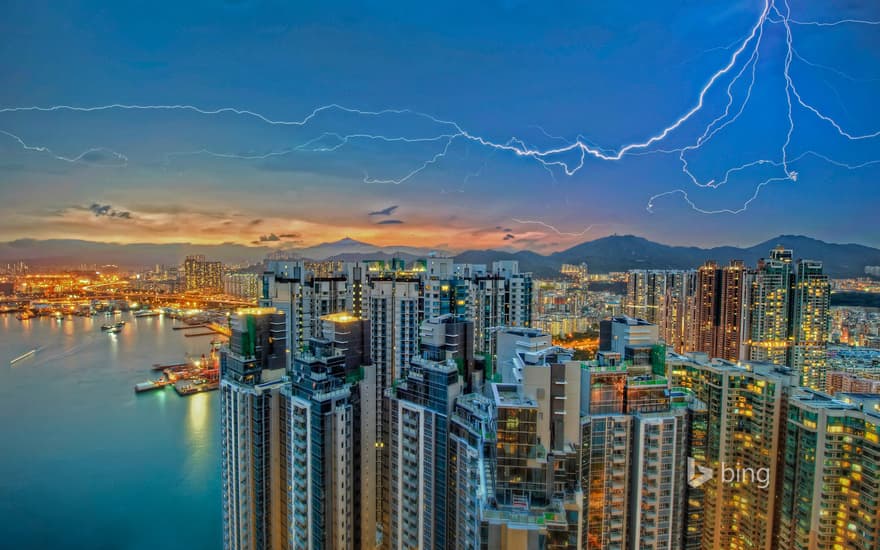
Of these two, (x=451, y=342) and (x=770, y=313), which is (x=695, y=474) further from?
(x=770, y=313)

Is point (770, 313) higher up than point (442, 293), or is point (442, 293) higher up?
point (442, 293)

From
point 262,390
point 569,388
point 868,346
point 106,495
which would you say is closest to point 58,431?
point 106,495

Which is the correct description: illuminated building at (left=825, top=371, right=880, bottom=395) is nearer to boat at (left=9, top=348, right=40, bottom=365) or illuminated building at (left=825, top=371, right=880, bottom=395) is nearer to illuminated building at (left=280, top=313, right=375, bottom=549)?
illuminated building at (left=280, top=313, right=375, bottom=549)

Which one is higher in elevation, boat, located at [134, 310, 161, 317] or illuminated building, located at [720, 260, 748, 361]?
illuminated building, located at [720, 260, 748, 361]

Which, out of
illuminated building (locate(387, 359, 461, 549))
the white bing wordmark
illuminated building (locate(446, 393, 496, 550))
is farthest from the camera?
the white bing wordmark

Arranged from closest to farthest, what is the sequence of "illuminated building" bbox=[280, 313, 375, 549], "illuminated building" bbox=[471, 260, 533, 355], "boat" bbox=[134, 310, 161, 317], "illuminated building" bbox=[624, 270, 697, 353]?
"illuminated building" bbox=[280, 313, 375, 549] < "illuminated building" bbox=[471, 260, 533, 355] < "illuminated building" bbox=[624, 270, 697, 353] < "boat" bbox=[134, 310, 161, 317]

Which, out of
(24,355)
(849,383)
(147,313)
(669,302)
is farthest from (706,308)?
(147,313)

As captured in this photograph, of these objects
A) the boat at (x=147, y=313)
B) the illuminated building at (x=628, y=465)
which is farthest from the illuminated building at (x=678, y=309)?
the boat at (x=147, y=313)

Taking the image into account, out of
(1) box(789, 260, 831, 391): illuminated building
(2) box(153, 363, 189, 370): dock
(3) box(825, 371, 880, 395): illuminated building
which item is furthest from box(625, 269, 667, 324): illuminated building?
(2) box(153, 363, 189, 370): dock
